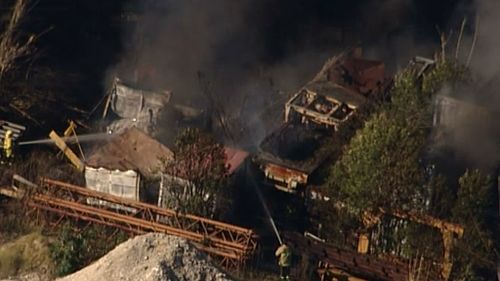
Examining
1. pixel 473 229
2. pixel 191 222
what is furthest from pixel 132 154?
pixel 473 229

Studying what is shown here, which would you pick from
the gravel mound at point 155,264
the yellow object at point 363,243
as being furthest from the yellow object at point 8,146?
the yellow object at point 363,243

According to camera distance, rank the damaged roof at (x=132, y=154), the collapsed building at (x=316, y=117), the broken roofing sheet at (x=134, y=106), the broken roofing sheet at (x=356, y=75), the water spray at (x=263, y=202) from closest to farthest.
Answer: the water spray at (x=263, y=202) < the damaged roof at (x=132, y=154) < the collapsed building at (x=316, y=117) < the broken roofing sheet at (x=134, y=106) < the broken roofing sheet at (x=356, y=75)

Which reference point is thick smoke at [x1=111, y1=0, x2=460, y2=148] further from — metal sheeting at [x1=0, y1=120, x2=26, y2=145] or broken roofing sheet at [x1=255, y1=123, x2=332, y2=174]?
metal sheeting at [x1=0, y1=120, x2=26, y2=145]

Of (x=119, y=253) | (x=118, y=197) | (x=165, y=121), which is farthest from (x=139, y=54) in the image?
(x=119, y=253)

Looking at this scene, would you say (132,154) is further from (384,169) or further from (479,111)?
(479,111)

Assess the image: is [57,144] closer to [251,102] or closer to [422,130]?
[251,102]

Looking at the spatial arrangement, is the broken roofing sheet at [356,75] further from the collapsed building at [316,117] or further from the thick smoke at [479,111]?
the thick smoke at [479,111]
